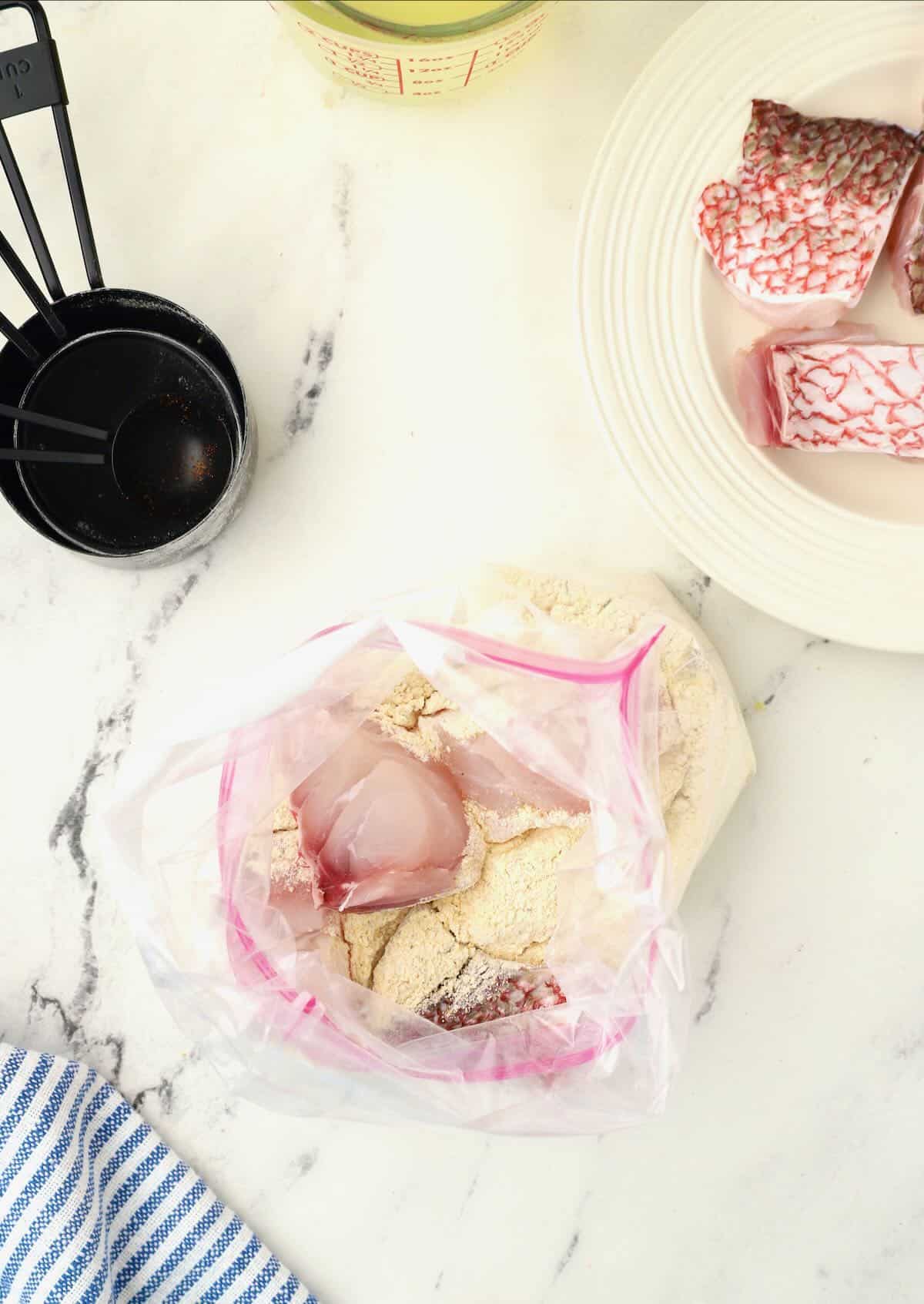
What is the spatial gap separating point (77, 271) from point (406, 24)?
29cm

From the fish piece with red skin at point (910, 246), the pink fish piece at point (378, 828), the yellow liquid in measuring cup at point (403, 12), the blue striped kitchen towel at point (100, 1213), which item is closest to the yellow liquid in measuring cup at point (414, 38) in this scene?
the yellow liquid in measuring cup at point (403, 12)

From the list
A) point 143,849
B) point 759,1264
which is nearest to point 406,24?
point 143,849

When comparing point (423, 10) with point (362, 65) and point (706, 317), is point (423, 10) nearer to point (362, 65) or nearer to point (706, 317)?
point (362, 65)

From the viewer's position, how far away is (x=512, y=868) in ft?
2.10

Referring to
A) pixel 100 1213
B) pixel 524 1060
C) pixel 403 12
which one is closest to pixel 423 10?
pixel 403 12

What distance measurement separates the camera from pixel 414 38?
57 cm

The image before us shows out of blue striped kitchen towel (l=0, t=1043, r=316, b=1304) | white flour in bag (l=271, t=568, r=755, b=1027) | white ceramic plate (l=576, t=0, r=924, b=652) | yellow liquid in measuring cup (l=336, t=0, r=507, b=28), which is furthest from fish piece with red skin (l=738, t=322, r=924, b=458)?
blue striped kitchen towel (l=0, t=1043, r=316, b=1304)

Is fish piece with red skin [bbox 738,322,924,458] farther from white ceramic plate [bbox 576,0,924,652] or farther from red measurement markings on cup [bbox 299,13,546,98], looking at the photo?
red measurement markings on cup [bbox 299,13,546,98]

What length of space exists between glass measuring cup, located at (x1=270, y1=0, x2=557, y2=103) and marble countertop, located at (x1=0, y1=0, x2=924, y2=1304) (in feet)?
0.24

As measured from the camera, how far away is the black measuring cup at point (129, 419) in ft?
2.19

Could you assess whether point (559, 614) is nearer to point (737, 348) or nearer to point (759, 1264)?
point (737, 348)

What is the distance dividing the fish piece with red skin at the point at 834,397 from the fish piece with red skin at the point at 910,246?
34 mm

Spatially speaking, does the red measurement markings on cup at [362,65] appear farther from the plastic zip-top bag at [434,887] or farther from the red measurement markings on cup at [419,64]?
the plastic zip-top bag at [434,887]

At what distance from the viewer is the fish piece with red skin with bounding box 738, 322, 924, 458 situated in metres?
0.67
